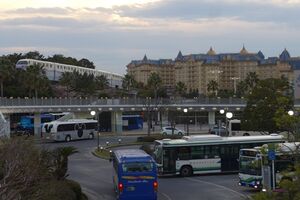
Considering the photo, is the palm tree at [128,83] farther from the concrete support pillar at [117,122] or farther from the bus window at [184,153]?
the bus window at [184,153]

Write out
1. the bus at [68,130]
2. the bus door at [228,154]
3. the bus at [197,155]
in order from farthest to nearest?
the bus at [68,130]
the bus door at [228,154]
the bus at [197,155]

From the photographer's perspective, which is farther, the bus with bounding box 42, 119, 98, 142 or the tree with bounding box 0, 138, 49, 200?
the bus with bounding box 42, 119, 98, 142

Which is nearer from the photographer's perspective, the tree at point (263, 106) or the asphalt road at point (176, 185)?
the asphalt road at point (176, 185)

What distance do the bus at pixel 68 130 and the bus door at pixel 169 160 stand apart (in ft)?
95.6

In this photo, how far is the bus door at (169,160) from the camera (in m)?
33.9

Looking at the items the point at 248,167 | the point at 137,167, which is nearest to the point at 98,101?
the point at 248,167

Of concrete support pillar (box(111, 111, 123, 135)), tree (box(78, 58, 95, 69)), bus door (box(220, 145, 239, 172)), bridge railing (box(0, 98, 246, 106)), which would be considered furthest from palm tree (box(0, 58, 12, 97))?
tree (box(78, 58, 95, 69))

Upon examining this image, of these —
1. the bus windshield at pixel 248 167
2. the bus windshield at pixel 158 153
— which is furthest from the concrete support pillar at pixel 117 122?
the bus windshield at pixel 248 167

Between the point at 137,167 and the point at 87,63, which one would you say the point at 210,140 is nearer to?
the point at 137,167

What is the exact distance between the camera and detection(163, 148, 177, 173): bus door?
111ft

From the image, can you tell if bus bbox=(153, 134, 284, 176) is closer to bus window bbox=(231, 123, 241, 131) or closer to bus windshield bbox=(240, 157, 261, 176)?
bus windshield bbox=(240, 157, 261, 176)

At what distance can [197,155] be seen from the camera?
113ft

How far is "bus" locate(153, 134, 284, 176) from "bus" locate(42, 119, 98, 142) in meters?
28.7

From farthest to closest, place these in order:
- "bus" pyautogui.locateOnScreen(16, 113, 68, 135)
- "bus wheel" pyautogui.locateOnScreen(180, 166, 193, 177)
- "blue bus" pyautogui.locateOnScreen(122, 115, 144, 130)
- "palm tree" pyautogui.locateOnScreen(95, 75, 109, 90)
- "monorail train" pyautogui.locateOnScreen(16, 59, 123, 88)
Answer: "palm tree" pyautogui.locateOnScreen(95, 75, 109, 90), "monorail train" pyautogui.locateOnScreen(16, 59, 123, 88), "blue bus" pyautogui.locateOnScreen(122, 115, 144, 130), "bus" pyautogui.locateOnScreen(16, 113, 68, 135), "bus wheel" pyautogui.locateOnScreen(180, 166, 193, 177)
